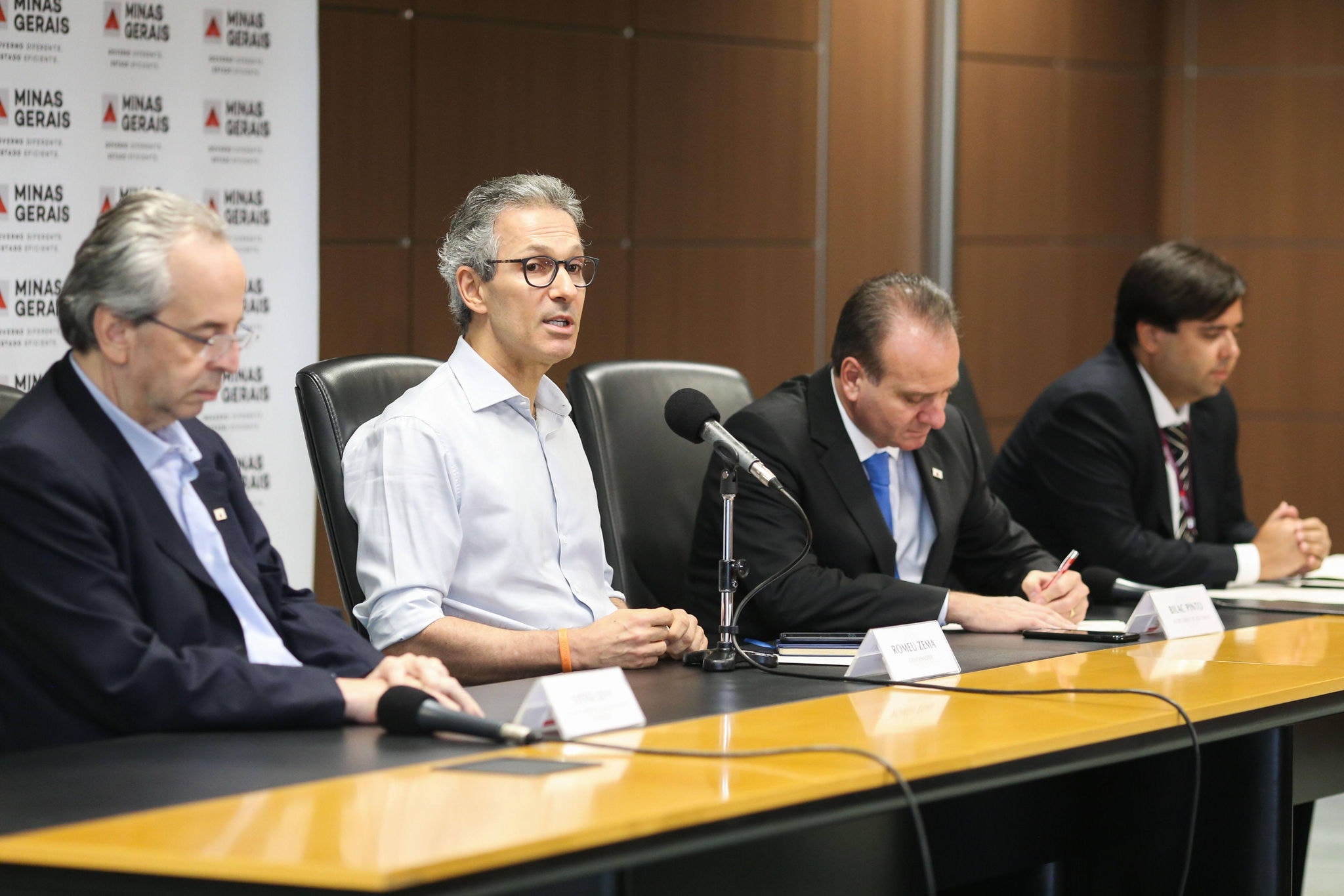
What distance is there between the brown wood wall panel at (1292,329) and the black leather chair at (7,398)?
5077 mm

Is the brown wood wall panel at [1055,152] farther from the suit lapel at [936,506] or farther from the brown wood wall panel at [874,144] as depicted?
the suit lapel at [936,506]

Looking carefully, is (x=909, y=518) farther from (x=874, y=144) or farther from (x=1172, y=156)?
(x=1172, y=156)

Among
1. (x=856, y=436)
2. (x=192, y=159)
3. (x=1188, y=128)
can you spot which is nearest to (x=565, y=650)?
(x=856, y=436)

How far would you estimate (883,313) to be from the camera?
2.88 m

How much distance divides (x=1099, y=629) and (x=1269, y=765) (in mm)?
461

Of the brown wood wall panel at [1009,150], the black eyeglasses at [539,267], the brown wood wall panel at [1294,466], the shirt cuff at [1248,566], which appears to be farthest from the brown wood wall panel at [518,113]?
the brown wood wall panel at [1294,466]

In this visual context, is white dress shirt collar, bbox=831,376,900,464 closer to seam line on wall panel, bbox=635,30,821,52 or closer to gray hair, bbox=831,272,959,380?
gray hair, bbox=831,272,959,380

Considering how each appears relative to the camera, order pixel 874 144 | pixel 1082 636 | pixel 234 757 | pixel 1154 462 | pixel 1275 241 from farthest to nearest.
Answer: pixel 1275 241 → pixel 874 144 → pixel 1154 462 → pixel 1082 636 → pixel 234 757

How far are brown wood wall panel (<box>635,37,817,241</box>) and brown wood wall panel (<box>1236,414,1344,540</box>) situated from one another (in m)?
2.07

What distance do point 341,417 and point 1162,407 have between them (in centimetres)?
195

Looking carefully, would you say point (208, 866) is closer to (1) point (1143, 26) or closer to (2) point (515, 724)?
(2) point (515, 724)

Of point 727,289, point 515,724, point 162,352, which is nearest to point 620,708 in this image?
point 515,724

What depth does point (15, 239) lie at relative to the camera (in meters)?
3.51

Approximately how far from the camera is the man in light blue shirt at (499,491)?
240 cm
